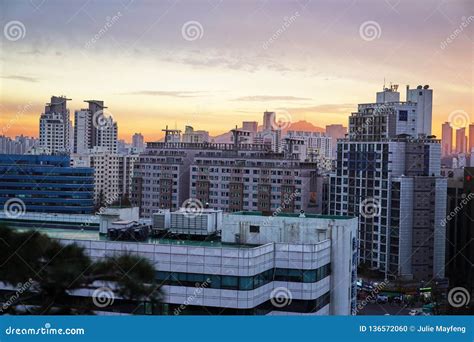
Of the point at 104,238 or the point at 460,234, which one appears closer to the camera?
the point at 104,238

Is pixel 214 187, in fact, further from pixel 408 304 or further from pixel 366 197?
pixel 408 304

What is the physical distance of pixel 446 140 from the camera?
8.26 meters

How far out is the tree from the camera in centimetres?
287

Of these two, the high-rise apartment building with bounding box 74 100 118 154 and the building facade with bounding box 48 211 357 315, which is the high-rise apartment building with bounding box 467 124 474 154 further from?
the high-rise apartment building with bounding box 74 100 118 154

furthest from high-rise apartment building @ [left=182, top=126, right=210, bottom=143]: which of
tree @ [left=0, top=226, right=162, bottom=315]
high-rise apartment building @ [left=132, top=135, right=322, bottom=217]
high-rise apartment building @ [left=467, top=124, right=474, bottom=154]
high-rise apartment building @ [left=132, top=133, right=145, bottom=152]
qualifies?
tree @ [left=0, top=226, right=162, bottom=315]

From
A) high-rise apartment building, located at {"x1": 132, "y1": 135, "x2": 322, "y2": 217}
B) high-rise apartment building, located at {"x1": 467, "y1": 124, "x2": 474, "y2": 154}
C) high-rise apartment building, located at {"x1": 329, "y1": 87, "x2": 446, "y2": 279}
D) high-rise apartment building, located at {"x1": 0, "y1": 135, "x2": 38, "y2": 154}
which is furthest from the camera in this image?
high-rise apartment building, located at {"x1": 132, "y1": 135, "x2": 322, "y2": 217}

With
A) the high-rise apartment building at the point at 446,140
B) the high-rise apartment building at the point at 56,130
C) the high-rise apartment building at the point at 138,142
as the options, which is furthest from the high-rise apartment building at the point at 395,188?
the high-rise apartment building at the point at 56,130

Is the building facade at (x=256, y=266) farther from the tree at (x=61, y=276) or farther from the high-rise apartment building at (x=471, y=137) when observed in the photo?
the high-rise apartment building at (x=471, y=137)

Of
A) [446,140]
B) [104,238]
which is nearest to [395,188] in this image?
[446,140]

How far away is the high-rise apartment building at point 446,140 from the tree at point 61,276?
504 centimetres

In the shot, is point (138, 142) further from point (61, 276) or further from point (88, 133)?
point (61, 276)

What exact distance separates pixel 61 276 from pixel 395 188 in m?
6.92

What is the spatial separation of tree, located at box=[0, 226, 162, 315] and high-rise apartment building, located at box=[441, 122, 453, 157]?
5035 millimetres

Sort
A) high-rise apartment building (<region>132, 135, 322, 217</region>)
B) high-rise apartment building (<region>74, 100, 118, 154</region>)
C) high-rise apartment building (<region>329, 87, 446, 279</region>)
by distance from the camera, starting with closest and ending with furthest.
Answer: high-rise apartment building (<region>329, 87, 446, 279</region>), high-rise apartment building (<region>132, 135, 322, 217</region>), high-rise apartment building (<region>74, 100, 118, 154</region>)
